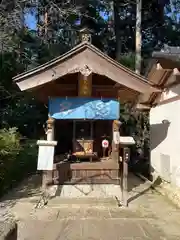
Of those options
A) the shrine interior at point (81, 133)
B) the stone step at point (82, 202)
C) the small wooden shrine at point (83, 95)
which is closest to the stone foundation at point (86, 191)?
the small wooden shrine at point (83, 95)

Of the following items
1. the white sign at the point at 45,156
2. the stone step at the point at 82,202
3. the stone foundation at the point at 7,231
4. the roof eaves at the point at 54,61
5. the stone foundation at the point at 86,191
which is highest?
the roof eaves at the point at 54,61

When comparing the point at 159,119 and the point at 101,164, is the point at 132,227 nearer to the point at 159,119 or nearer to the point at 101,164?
the point at 101,164

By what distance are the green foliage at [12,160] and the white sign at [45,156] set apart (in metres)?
0.89

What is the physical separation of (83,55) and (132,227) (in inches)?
163

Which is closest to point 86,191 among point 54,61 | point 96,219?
point 96,219

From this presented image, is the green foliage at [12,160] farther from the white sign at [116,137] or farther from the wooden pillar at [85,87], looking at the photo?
the white sign at [116,137]

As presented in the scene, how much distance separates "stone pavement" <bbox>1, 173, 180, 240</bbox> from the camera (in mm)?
4535

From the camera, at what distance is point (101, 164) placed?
7469 millimetres

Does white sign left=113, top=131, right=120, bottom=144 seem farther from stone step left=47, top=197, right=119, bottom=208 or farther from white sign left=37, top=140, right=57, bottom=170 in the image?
white sign left=37, top=140, right=57, bottom=170

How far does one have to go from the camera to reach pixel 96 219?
5395mm

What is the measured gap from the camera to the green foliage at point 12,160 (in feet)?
22.8

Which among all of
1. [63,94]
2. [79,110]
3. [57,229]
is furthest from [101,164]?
[57,229]

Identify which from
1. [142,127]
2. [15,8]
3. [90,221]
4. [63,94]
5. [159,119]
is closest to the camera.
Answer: [90,221]

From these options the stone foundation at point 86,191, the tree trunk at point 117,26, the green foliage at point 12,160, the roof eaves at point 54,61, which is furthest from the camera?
the tree trunk at point 117,26
